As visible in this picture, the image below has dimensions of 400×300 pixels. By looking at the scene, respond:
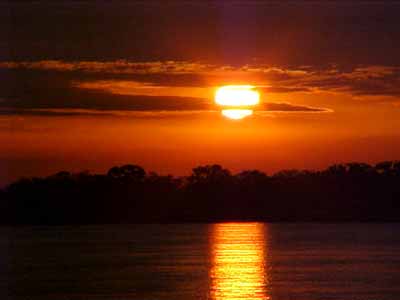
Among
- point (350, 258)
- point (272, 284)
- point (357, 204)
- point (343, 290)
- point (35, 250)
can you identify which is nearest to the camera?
point (343, 290)

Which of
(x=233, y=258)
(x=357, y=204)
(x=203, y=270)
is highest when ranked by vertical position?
(x=357, y=204)

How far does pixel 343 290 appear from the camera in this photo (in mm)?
58875

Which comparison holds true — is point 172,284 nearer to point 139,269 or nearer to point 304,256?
point 139,269

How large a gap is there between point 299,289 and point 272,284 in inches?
152

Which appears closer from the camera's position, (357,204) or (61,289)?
(61,289)

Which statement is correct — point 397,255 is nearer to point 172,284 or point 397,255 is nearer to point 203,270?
point 203,270

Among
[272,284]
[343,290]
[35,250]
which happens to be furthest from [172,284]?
[35,250]

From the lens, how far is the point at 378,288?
60.1 meters

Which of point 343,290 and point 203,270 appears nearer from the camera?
point 343,290

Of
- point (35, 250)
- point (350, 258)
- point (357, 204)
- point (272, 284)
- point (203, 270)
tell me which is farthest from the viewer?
point (357, 204)

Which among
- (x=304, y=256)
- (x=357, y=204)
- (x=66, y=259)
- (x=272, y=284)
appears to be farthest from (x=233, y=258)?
(x=357, y=204)

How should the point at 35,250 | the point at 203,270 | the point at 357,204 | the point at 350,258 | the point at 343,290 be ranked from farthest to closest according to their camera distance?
the point at 357,204 → the point at 35,250 → the point at 350,258 → the point at 203,270 → the point at 343,290

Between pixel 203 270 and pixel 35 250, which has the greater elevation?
pixel 35 250

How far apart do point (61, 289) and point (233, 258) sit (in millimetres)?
34321
